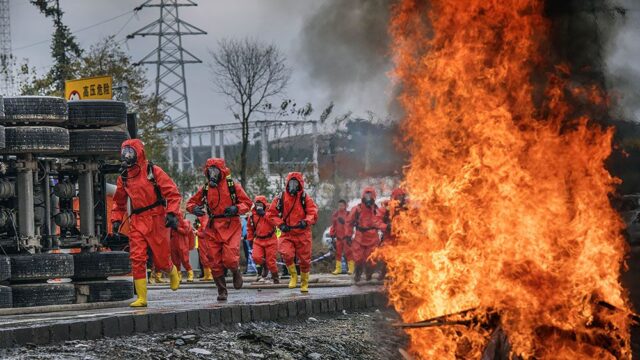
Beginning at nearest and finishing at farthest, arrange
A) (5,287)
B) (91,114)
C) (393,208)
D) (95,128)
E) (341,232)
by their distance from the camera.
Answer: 1. (5,287)
2. (91,114)
3. (95,128)
4. (393,208)
5. (341,232)

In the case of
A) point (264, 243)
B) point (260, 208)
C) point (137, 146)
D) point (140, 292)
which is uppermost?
point (137, 146)

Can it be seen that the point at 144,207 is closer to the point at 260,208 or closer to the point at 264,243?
the point at 264,243

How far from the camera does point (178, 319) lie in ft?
44.6

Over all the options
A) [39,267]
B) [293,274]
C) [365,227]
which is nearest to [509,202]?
[39,267]

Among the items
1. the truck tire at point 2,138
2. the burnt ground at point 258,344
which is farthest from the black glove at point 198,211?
the truck tire at point 2,138

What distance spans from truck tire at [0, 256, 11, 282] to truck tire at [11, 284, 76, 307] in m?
0.35

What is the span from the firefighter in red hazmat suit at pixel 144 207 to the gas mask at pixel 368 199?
10.5 metres

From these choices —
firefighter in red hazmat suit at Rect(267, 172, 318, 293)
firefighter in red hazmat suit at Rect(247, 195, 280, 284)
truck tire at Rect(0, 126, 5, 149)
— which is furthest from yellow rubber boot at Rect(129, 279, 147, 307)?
firefighter in red hazmat suit at Rect(247, 195, 280, 284)

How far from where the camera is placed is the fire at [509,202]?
33.8 feet

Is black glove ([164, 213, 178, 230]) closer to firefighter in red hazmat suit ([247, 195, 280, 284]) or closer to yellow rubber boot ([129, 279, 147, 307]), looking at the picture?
yellow rubber boot ([129, 279, 147, 307])

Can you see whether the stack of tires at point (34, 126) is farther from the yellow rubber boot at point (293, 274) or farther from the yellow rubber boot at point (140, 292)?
the yellow rubber boot at point (293, 274)

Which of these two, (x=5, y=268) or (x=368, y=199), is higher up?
(x=368, y=199)

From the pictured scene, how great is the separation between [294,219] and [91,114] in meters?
5.40

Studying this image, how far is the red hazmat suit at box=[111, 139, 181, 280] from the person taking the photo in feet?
52.1
